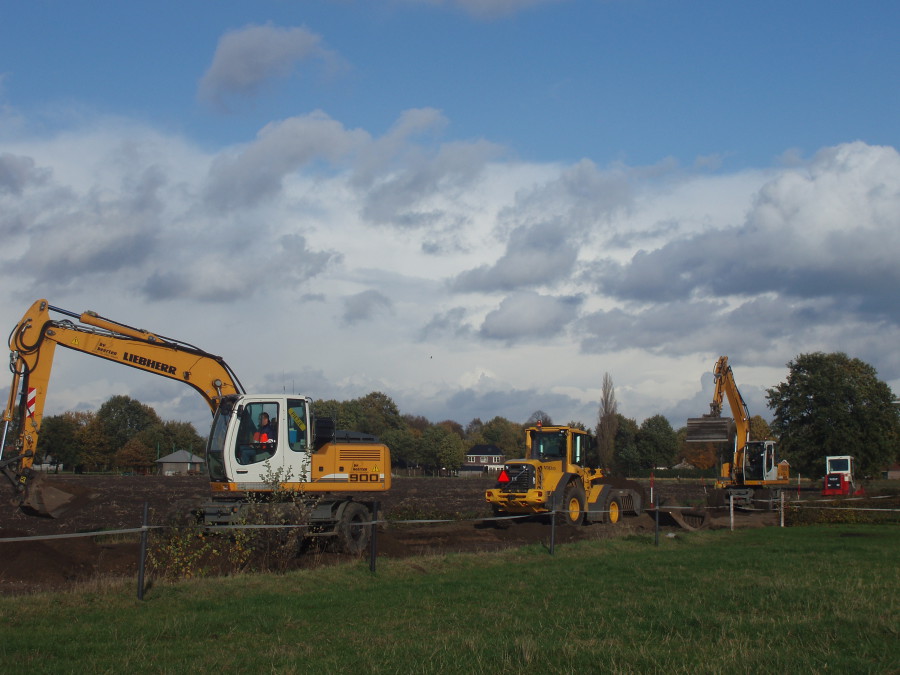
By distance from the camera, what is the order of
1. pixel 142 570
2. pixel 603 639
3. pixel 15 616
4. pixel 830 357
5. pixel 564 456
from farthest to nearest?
1. pixel 830 357
2. pixel 564 456
3. pixel 142 570
4. pixel 15 616
5. pixel 603 639

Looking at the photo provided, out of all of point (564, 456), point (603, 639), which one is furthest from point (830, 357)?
point (603, 639)

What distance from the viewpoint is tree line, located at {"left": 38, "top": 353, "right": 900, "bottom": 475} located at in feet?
208

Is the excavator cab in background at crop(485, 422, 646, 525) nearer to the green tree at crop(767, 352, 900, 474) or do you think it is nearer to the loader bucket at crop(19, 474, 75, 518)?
the loader bucket at crop(19, 474, 75, 518)

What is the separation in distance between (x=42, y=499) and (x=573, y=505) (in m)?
14.7

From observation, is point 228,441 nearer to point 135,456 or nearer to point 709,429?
point 709,429

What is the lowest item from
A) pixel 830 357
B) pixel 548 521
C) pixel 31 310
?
pixel 548 521

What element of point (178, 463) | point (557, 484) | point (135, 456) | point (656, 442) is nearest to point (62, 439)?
point (135, 456)

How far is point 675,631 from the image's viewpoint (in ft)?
30.5

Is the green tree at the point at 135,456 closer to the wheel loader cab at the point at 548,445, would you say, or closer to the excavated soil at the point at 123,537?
the excavated soil at the point at 123,537

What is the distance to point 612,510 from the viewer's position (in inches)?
1065

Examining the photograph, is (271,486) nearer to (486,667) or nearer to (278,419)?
(278,419)

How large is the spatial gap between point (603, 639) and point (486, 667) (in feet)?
5.78

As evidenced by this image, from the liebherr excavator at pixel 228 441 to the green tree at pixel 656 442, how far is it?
89528 mm

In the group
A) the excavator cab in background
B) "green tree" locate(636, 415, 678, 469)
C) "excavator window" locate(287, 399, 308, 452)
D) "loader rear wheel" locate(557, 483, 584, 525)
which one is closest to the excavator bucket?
the excavator cab in background
